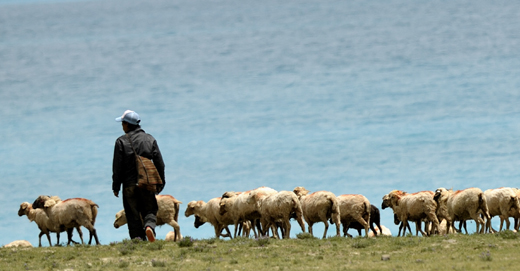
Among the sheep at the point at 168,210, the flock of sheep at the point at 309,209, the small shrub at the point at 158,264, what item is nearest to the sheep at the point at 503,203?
the flock of sheep at the point at 309,209

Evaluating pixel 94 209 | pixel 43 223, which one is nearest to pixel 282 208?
pixel 94 209

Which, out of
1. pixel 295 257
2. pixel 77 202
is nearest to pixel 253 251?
pixel 295 257

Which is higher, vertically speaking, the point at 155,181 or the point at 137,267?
the point at 155,181

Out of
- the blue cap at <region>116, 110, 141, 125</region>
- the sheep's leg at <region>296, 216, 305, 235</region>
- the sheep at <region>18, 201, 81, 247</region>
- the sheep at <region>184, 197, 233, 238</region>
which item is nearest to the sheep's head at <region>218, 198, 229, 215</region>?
the sheep at <region>184, 197, 233, 238</region>

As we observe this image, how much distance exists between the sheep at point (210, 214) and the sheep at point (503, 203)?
31.2 feet

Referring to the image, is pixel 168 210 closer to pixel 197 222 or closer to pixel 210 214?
pixel 210 214

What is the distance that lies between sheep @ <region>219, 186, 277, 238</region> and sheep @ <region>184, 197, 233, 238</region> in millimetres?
1169

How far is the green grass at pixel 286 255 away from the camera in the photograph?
1330 centimetres

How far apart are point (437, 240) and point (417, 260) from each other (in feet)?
9.48

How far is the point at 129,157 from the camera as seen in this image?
15.6m

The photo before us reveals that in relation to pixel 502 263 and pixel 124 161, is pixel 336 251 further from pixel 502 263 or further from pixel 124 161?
pixel 124 161

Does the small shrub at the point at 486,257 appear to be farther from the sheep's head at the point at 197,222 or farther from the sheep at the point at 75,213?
the sheep's head at the point at 197,222

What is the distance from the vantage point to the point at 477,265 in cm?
1266

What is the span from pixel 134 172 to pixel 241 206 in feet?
32.5
